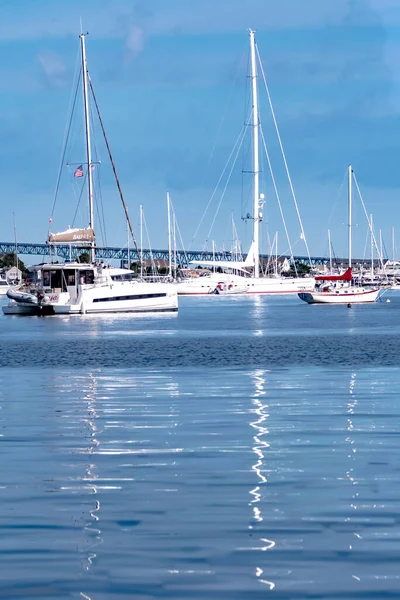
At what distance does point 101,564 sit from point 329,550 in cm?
205

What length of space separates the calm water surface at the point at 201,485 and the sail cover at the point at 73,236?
1811 inches

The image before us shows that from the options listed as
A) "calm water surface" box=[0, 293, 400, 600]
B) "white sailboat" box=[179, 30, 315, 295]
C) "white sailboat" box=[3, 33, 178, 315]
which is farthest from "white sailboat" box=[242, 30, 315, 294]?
"calm water surface" box=[0, 293, 400, 600]

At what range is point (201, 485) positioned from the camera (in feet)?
45.4

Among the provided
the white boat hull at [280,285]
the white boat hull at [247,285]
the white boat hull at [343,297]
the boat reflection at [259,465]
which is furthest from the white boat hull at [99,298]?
the white boat hull at [247,285]

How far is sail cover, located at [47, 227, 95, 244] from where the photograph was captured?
77.2 metres

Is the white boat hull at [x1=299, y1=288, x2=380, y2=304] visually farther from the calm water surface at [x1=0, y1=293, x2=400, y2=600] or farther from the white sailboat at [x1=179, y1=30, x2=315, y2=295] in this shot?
the calm water surface at [x1=0, y1=293, x2=400, y2=600]

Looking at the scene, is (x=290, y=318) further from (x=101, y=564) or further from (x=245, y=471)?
(x=101, y=564)

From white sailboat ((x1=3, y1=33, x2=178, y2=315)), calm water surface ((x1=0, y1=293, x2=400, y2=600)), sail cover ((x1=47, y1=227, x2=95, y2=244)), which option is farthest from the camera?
sail cover ((x1=47, y1=227, x2=95, y2=244))

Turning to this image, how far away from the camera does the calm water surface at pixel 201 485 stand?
394 inches

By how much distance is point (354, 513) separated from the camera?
1218 centimetres

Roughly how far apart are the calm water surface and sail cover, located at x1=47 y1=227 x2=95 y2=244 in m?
46.0

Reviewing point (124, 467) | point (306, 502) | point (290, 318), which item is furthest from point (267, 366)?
point (290, 318)

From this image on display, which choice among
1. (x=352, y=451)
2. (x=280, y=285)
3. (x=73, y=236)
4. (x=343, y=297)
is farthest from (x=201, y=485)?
(x=280, y=285)

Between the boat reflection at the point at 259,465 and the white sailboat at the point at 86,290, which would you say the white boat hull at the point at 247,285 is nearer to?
the white sailboat at the point at 86,290
